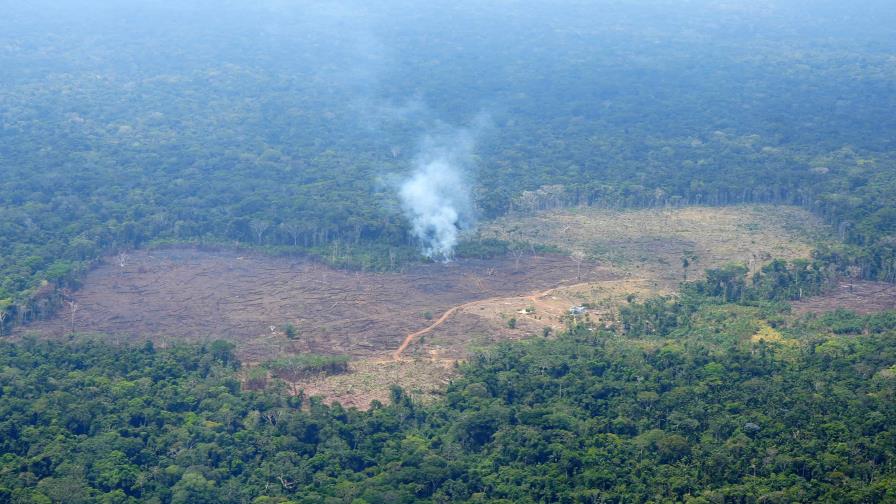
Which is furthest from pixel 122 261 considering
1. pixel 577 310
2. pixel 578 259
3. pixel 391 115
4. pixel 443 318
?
pixel 391 115

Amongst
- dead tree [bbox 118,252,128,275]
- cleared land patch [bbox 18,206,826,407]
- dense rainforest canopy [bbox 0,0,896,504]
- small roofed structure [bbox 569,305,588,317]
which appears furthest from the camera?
dead tree [bbox 118,252,128,275]

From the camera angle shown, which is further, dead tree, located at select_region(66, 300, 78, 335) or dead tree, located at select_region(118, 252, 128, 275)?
dead tree, located at select_region(118, 252, 128, 275)

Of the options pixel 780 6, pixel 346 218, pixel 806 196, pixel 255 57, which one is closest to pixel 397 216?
pixel 346 218

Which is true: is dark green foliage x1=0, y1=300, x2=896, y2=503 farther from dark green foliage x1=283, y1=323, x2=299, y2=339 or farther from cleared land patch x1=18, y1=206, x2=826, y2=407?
dark green foliage x1=283, y1=323, x2=299, y2=339

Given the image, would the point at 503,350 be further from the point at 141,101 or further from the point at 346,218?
the point at 141,101

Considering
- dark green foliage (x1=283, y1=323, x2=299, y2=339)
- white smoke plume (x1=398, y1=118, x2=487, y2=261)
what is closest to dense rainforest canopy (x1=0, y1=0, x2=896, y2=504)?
white smoke plume (x1=398, y1=118, x2=487, y2=261)

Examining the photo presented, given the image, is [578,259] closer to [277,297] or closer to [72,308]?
[277,297]

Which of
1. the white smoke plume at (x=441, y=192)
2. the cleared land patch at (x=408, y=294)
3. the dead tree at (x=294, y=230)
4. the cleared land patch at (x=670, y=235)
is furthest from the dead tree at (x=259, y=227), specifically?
the cleared land patch at (x=670, y=235)

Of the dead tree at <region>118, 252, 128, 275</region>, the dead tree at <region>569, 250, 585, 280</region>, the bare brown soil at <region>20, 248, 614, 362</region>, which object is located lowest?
the dead tree at <region>118, 252, 128, 275</region>
